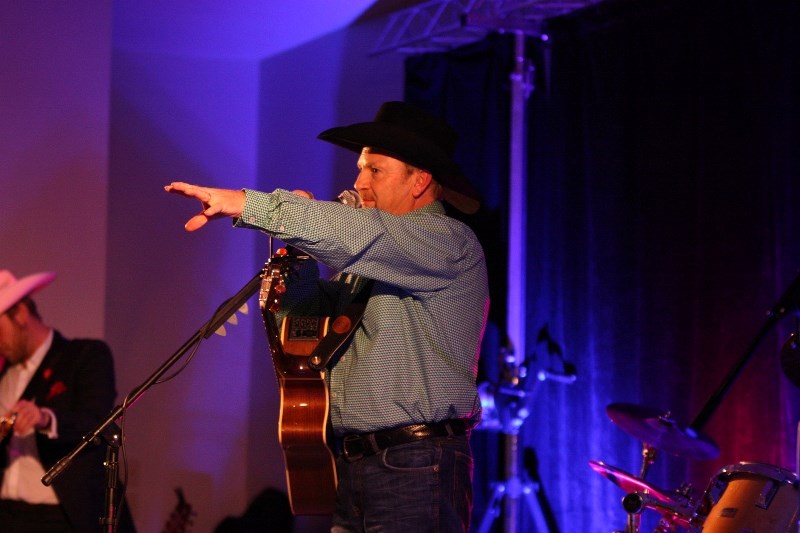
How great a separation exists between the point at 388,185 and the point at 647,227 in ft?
6.61

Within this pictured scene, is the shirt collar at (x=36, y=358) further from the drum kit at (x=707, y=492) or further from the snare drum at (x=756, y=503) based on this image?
the snare drum at (x=756, y=503)

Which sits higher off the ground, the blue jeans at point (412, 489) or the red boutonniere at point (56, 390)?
the blue jeans at point (412, 489)

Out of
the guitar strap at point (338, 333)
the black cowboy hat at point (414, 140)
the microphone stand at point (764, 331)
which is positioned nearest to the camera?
the guitar strap at point (338, 333)

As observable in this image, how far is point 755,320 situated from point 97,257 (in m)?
3.16

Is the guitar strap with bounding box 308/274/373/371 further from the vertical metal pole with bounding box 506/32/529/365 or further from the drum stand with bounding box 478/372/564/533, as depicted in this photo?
the vertical metal pole with bounding box 506/32/529/365

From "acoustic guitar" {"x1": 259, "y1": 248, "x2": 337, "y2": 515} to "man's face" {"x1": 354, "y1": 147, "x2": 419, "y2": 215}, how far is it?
0.39 meters

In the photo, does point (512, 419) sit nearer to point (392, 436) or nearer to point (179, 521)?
point (179, 521)

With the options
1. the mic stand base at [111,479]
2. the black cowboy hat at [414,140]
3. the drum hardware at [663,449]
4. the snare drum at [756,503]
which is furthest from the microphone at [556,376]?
the mic stand base at [111,479]

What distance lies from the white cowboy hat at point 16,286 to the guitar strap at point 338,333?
7.45ft

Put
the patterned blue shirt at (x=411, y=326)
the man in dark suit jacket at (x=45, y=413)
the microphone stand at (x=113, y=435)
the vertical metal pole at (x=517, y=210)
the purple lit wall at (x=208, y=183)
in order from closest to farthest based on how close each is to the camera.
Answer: the patterned blue shirt at (x=411, y=326) → the microphone stand at (x=113, y=435) → the man in dark suit jacket at (x=45, y=413) → the vertical metal pole at (x=517, y=210) → the purple lit wall at (x=208, y=183)

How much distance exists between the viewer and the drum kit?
3.12 meters

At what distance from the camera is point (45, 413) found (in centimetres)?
415

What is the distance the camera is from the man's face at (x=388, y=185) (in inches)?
116

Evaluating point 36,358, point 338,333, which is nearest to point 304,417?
point 338,333
